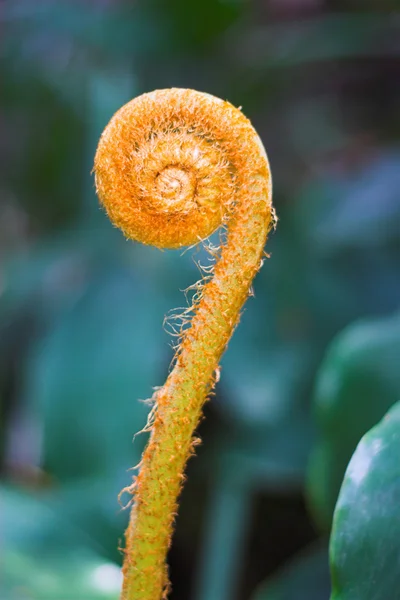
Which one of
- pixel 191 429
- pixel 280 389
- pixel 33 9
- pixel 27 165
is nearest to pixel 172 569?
pixel 280 389

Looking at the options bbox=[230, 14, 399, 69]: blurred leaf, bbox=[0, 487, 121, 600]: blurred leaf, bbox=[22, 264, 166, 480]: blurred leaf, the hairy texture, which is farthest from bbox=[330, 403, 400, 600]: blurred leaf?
bbox=[230, 14, 399, 69]: blurred leaf

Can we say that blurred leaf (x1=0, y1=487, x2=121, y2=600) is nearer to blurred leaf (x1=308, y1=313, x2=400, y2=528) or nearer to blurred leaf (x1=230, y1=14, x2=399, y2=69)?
blurred leaf (x1=308, y1=313, x2=400, y2=528)

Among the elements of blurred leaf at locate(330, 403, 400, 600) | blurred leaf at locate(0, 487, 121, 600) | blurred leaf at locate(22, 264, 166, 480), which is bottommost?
blurred leaf at locate(330, 403, 400, 600)

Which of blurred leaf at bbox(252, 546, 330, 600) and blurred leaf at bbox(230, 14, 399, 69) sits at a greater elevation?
blurred leaf at bbox(230, 14, 399, 69)

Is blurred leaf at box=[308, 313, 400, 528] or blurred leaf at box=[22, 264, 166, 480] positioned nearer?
blurred leaf at box=[308, 313, 400, 528]

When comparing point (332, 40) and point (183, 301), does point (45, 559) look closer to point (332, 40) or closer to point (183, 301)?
point (183, 301)

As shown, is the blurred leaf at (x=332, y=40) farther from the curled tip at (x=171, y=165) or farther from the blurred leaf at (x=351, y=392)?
the curled tip at (x=171, y=165)
